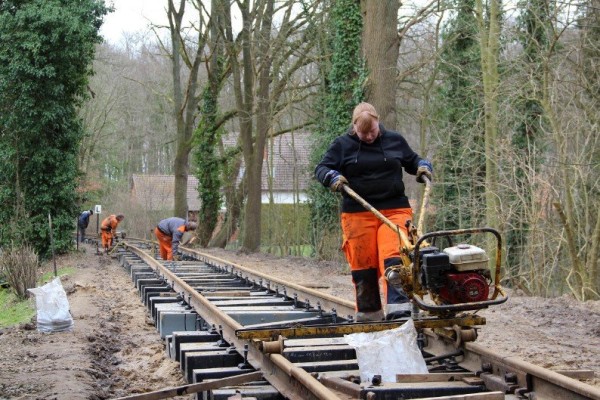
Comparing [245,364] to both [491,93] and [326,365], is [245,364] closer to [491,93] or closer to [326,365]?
[326,365]

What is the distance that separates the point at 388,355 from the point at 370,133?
6.97 ft

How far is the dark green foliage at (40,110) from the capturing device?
28.1m

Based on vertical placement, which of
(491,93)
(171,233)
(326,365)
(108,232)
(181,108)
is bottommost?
(326,365)

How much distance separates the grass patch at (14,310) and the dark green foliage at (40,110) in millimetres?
9569

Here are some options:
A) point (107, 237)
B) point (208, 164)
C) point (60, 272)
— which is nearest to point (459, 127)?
point (60, 272)

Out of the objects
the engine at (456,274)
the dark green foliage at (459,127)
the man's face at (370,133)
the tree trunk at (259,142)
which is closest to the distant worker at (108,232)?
the tree trunk at (259,142)

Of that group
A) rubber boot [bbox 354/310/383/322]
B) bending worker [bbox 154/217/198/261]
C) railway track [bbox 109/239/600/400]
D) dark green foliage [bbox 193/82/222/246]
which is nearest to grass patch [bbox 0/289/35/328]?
bending worker [bbox 154/217/198/261]

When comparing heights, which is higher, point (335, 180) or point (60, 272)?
point (335, 180)

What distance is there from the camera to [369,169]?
7.04 m

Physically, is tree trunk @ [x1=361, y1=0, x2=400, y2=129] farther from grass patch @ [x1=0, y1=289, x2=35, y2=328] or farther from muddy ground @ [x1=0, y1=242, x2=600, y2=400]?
grass patch @ [x1=0, y1=289, x2=35, y2=328]

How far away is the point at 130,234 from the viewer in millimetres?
52219

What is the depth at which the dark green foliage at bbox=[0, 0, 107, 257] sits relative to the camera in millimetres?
28062

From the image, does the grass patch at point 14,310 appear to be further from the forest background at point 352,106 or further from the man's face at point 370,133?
the man's face at point 370,133

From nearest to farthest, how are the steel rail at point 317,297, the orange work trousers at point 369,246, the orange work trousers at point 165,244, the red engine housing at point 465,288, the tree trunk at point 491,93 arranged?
1. the red engine housing at point 465,288
2. the orange work trousers at point 369,246
3. the steel rail at point 317,297
4. the tree trunk at point 491,93
5. the orange work trousers at point 165,244
